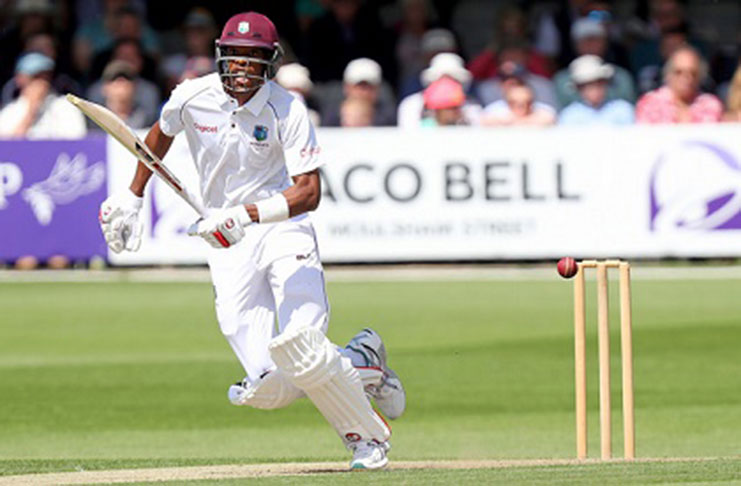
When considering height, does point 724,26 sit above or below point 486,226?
above

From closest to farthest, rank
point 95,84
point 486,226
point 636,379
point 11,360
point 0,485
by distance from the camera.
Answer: point 0,485
point 636,379
point 11,360
point 486,226
point 95,84

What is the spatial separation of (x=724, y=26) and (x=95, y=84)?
22.0ft

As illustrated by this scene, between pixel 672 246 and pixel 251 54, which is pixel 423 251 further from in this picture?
pixel 251 54

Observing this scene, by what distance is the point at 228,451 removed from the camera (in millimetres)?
8992

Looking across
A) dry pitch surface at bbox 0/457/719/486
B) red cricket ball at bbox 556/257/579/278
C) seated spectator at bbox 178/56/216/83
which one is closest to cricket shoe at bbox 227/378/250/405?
dry pitch surface at bbox 0/457/719/486

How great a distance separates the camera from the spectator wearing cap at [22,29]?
17.9 meters

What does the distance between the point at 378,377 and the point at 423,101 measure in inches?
335

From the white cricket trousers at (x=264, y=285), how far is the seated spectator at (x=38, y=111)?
8.57m

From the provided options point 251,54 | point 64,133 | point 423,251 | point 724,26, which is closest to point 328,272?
point 423,251

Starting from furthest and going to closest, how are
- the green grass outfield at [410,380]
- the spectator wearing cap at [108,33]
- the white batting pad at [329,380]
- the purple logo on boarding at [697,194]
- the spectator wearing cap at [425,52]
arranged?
1. the spectator wearing cap at [108,33]
2. the spectator wearing cap at [425,52]
3. the purple logo on boarding at [697,194]
4. the green grass outfield at [410,380]
5. the white batting pad at [329,380]

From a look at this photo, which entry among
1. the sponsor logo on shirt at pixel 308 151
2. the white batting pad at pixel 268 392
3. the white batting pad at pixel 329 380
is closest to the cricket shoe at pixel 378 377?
the white batting pad at pixel 329 380

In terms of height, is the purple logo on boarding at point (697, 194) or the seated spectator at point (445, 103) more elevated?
the seated spectator at point (445, 103)

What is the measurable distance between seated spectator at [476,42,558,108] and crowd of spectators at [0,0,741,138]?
17mm

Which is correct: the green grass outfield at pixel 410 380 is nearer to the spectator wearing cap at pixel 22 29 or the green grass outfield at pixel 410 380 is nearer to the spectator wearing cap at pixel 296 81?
the spectator wearing cap at pixel 296 81
